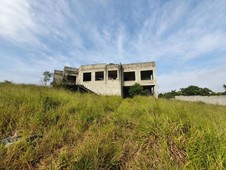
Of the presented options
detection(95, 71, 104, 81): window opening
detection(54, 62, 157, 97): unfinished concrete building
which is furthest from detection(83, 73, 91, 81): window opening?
detection(95, 71, 104, 81): window opening

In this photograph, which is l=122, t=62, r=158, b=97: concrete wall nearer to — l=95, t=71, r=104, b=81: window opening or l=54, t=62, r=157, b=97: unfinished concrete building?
l=54, t=62, r=157, b=97: unfinished concrete building

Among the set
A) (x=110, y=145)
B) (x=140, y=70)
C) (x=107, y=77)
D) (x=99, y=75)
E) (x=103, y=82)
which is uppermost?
(x=140, y=70)

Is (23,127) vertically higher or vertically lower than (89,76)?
lower

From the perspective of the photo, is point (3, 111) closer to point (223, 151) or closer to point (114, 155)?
point (114, 155)

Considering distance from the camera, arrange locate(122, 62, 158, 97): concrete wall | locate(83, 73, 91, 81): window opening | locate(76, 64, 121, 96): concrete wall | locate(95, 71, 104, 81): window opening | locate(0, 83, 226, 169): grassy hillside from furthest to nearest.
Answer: locate(83, 73, 91, 81): window opening → locate(95, 71, 104, 81): window opening → locate(76, 64, 121, 96): concrete wall → locate(122, 62, 158, 97): concrete wall → locate(0, 83, 226, 169): grassy hillside

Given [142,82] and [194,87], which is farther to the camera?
[194,87]

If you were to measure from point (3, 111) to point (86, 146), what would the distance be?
184 cm

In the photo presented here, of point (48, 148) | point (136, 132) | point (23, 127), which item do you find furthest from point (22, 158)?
point (136, 132)

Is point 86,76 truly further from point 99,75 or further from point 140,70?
point 140,70

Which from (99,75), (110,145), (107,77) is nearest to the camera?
(110,145)

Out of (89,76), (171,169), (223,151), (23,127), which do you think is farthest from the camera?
(89,76)

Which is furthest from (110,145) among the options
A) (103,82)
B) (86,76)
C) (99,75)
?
(86,76)

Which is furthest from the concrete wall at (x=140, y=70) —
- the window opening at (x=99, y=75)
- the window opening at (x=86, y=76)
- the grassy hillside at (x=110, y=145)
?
the grassy hillside at (x=110, y=145)

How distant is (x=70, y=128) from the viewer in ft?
8.72
